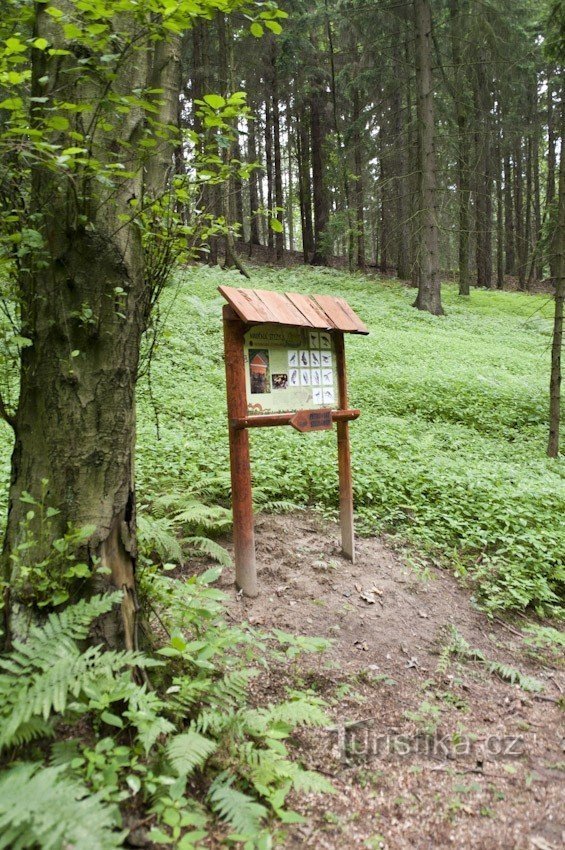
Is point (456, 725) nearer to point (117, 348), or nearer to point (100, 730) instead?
point (100, 730)

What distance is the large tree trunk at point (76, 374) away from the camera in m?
2.26

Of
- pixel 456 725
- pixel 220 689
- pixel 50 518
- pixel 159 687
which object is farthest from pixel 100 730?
pixel 456 725

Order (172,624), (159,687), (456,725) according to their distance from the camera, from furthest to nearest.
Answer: (456,725)
(172,624)
(159,687)

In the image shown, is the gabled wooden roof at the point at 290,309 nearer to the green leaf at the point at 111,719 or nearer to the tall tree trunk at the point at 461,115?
the green leaf at the point at 111,719

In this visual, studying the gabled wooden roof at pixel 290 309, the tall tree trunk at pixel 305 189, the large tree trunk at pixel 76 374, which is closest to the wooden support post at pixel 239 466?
the gabled wooden roof at pixel 290 309

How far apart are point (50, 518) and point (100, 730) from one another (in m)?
0.87

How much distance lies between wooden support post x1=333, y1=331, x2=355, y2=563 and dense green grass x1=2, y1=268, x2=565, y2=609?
56 cm

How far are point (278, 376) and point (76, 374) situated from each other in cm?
207

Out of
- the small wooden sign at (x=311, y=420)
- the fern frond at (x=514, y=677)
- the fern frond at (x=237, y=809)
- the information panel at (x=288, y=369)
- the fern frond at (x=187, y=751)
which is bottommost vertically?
the fern frond at (x=514, y=677)

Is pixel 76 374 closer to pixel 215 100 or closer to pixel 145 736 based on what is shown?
pixel 215 100

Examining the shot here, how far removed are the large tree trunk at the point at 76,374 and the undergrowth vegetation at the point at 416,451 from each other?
1.55 feet

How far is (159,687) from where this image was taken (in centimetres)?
243

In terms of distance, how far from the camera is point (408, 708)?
3.01 metres

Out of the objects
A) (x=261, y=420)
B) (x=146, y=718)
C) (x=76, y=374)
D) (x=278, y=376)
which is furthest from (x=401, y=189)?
(x=146, y=718)
